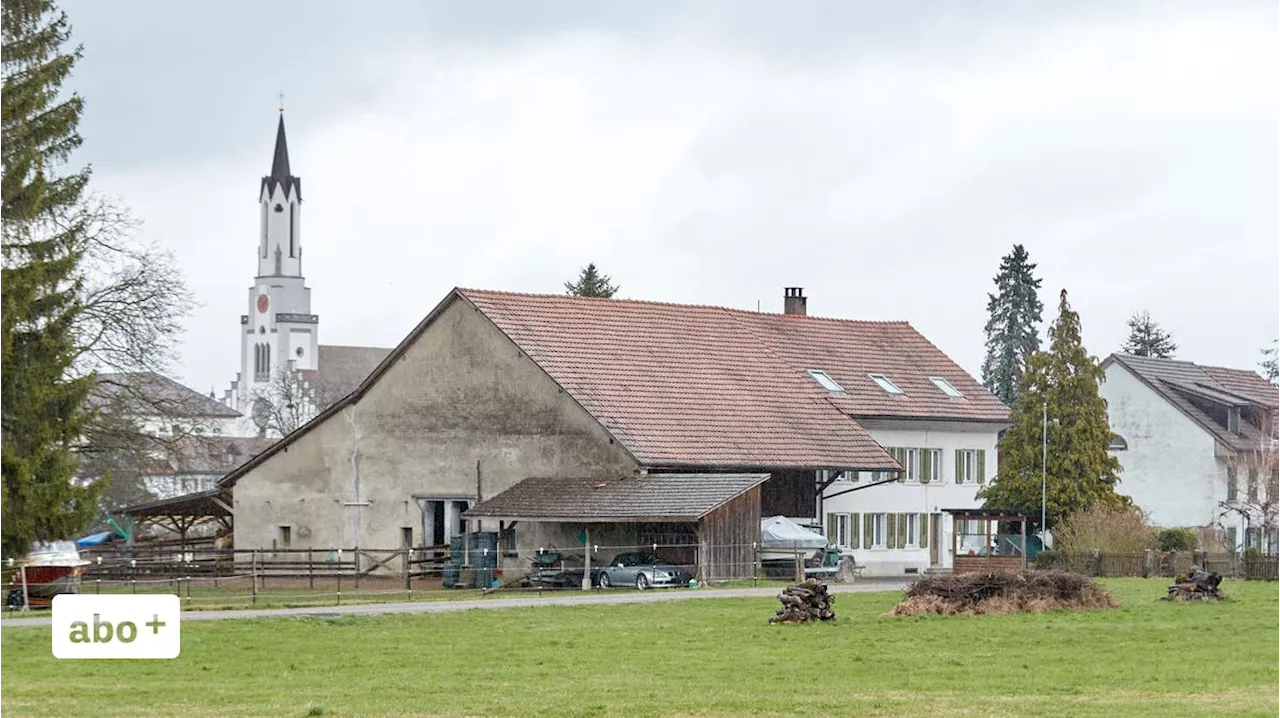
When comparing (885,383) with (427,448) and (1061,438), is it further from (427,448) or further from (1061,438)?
(427,448)

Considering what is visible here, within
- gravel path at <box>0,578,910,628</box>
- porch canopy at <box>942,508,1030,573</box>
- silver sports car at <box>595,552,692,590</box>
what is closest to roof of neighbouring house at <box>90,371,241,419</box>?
silver sports car at <box>595,552,692,590</box>

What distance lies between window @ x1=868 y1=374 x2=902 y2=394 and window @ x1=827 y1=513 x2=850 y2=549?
19.2 ft

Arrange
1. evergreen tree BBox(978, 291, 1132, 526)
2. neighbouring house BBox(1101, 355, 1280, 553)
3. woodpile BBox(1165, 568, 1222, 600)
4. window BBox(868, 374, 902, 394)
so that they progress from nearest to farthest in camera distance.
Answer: woodpile BBox(1165, 568, 1222, 600)
evergreen tree BBox(978, 291, 1132, 526)
window BBox(868, 374, 902, 394)
neighbouring house BBox(1101, 355, 1280, 553)

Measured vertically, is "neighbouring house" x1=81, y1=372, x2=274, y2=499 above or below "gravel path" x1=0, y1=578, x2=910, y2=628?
above

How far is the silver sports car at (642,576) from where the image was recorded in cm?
4938

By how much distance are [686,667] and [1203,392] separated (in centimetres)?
5783

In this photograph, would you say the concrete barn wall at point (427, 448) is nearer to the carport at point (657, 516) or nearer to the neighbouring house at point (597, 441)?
the neighbouring house at point (597, 441)

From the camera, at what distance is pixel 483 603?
139 ft

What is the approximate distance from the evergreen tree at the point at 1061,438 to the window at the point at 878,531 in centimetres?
319

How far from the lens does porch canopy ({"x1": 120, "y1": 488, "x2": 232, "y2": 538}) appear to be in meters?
62.9

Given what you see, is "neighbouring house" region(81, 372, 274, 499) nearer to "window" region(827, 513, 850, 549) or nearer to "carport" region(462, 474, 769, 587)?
"carport" region(462, 474, 769, 587)

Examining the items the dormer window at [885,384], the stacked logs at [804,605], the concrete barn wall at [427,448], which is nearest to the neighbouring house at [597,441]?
the concrete barn wall at [427,448]

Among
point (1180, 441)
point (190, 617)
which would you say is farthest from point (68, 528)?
point (1180, 441)

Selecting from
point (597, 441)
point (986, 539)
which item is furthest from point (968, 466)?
point (597, 441)
